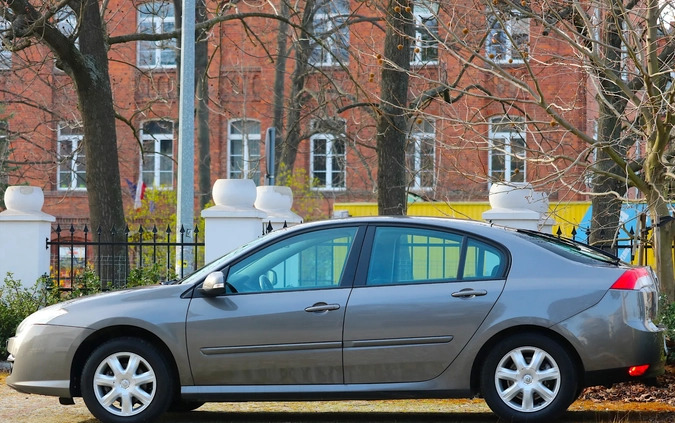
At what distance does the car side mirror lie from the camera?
7797 millimetres

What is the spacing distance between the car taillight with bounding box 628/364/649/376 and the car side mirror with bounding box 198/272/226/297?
2.89 m

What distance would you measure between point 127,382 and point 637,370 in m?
3.59

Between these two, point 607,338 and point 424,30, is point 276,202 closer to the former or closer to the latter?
point 424,30

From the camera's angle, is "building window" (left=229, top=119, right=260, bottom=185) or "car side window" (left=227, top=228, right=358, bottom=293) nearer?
"car side window" (left=227, top=228, right=358, bottom=293)

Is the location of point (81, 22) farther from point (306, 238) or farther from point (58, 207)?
point (58, 207)

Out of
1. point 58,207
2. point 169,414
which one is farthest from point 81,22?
A: point 58,207

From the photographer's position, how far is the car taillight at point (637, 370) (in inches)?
299

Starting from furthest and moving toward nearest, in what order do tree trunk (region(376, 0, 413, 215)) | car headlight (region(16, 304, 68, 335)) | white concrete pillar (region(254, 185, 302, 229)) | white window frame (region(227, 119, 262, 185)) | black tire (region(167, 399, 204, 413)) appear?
white window frame (region(227, 119, 262, 185)) < tree trunk (region(376, 0, 413, 215)) < white concrete pillar (region(254, 185, 302, 229)) < black tire (region(167, 399, 204, 413)) < car headlight (region(16, 304, 68, 335))

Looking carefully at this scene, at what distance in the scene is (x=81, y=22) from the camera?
15523mm

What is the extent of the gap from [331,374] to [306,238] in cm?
102

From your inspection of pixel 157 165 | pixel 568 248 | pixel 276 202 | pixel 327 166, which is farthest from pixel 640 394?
pixel 157 165

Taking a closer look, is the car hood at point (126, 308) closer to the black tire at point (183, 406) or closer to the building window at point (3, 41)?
the black tire at point (183, 406)

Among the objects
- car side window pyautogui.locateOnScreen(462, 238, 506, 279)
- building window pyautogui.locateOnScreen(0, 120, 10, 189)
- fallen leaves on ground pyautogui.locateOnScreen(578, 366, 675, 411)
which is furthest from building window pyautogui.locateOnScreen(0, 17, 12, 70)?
fallen leaves on ground pyautogui.locateOnScreen(578, 366, 675, 411)

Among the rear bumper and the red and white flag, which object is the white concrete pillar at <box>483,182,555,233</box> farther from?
the red and white flag
